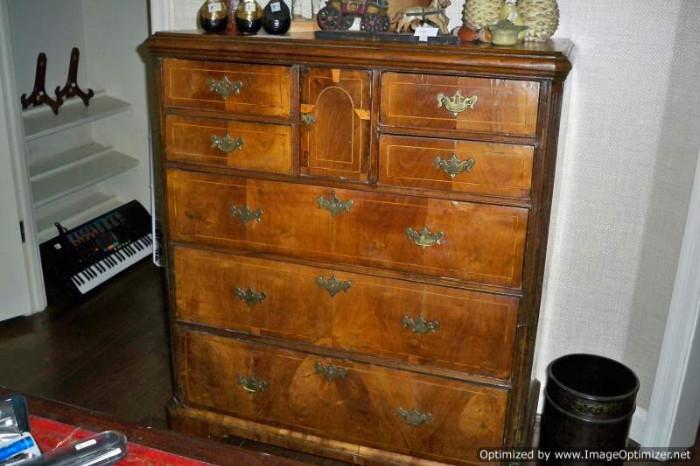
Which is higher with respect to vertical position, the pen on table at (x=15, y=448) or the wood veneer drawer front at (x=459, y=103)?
the wood veneer drawer front at (x=459, y=103)

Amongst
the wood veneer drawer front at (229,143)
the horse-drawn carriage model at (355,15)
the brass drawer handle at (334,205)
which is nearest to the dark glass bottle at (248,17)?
the horse-drawn carriage model at (355,15)

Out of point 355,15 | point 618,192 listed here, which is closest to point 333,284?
point 355,15

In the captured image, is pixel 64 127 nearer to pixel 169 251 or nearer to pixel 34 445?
pixel 169 251

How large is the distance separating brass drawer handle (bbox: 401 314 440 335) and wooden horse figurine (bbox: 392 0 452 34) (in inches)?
30.9

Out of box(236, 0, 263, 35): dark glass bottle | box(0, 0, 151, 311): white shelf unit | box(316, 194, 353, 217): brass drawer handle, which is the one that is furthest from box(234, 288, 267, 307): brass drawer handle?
box(0, 0, 151, 311): white shelf unit

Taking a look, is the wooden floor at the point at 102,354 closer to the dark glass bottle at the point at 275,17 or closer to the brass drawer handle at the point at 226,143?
the brass drawer handle at the point at 226,143

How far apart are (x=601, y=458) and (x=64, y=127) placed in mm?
2759

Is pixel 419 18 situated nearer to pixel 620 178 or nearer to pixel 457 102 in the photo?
pixel 457 102

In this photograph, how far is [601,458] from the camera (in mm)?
2125

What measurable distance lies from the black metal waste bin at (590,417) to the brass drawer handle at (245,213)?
3.30 feet

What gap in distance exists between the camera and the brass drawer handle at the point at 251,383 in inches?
87.1

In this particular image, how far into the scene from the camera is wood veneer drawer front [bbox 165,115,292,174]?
1957 millimetres

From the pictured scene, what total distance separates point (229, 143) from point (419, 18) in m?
0.63

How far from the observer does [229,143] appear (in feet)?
6.55
